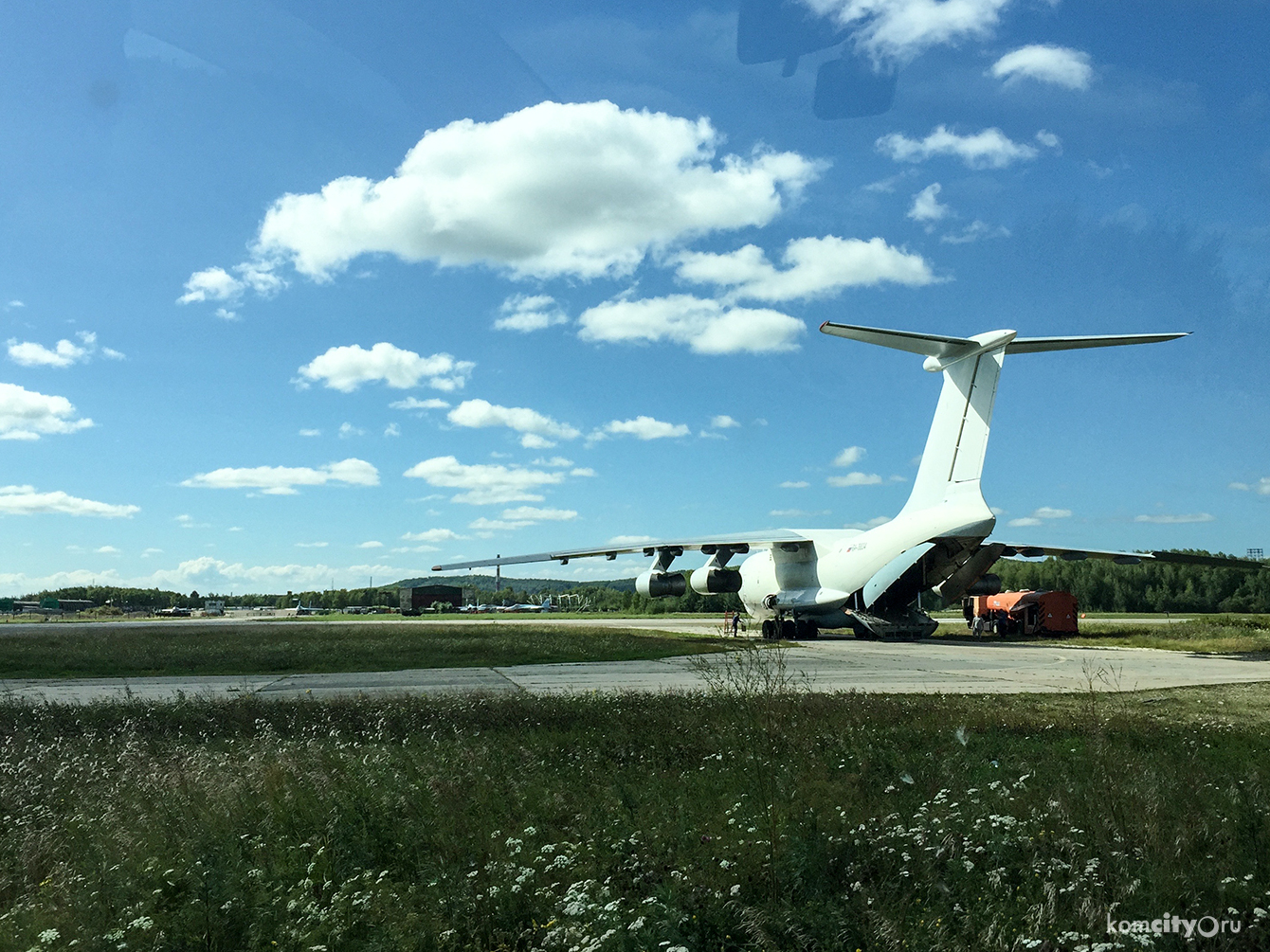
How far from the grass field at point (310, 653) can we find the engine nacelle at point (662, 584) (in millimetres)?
4172

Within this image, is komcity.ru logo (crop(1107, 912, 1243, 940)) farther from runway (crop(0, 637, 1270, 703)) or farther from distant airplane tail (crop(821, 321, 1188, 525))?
distant airplane tail (crop(821, 321, 1188, 525))

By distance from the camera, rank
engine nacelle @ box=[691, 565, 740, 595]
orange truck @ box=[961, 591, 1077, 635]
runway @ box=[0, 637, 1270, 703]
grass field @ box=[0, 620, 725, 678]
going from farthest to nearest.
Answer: engine nacelle @ box=[691, 565, 740, 595], orange truck @ box=[961, 591, 1077, 635], grass field @ box=[0, 620, 725, 678], runway @ box=[0, 637, 1270, 703]

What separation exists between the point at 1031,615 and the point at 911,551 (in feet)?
38.7

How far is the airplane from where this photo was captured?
28.7m

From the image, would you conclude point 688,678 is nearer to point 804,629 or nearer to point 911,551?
point 911,551

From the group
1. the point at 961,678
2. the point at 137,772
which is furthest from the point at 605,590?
the point at 137,772

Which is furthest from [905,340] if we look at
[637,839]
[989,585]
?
[637,839]

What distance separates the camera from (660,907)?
170 inches

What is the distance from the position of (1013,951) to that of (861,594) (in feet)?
97.3

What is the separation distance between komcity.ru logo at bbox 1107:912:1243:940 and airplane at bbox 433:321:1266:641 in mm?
24999

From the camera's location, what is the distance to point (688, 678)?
1712 centimetres

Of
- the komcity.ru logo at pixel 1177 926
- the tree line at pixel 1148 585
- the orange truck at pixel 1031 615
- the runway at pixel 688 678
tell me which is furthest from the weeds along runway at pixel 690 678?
the tree line at pixel 1148 585

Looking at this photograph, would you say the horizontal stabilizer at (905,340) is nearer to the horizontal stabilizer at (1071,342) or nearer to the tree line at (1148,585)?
the horizontal stabilizer at (1071,342)

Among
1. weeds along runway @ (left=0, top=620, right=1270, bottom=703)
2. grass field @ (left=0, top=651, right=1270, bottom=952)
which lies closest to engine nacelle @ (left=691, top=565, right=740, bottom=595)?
weeds along runway @ (left=0, top=620, right=1270, bottom=703)
